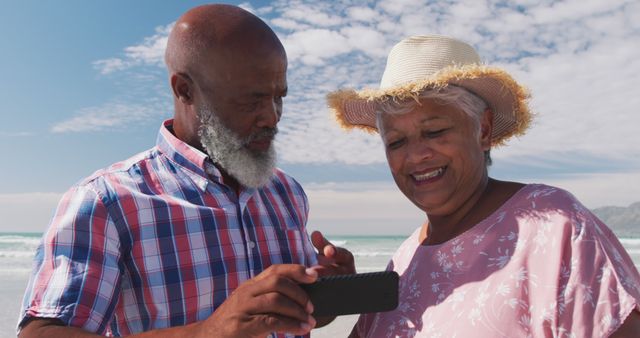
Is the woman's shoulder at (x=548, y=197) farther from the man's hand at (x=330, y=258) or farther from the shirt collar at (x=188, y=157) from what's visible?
the shirt collar at (x=188, y=157)

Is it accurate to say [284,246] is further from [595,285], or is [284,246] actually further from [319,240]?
[595,285]

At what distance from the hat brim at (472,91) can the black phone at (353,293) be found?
0.83 meters

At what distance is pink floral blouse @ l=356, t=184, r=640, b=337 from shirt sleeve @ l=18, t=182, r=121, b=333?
1132mm

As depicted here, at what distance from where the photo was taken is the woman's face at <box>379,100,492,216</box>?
2373 mm

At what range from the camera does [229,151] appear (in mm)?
2395

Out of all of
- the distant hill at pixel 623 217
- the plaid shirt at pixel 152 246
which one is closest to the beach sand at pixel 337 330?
the plaid shirt at pixel 152 246

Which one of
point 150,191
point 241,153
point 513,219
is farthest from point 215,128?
point 513,219

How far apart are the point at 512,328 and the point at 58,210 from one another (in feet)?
5.39

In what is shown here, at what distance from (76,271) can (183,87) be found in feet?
3.11

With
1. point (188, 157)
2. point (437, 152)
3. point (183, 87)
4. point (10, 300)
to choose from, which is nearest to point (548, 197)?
point (437, 152)

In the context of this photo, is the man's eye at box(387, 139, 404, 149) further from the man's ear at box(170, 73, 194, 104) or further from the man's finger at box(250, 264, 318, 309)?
the man's finger at box(250, 264, 318, 309)

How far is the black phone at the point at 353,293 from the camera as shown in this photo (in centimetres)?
175

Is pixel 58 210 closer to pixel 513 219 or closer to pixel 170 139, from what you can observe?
pixel 170 139

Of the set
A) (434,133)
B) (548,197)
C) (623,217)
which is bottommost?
(623,217)
